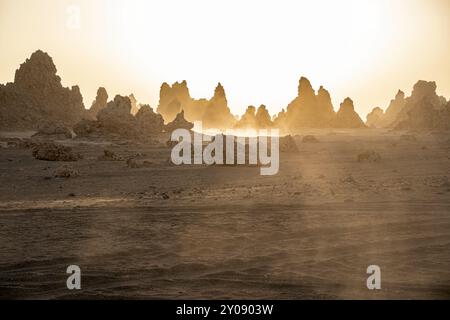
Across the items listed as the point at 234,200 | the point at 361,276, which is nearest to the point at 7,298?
the point at 361,276

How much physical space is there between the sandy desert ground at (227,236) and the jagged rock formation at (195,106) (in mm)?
113508

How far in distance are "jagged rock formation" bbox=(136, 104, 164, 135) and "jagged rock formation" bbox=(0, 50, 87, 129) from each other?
65.6ft

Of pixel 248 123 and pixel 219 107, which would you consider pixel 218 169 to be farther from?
pixel 219 107

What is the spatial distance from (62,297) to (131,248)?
2620 millimetres

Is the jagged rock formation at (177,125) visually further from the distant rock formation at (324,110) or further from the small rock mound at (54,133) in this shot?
the distant rock formation at (324,110)

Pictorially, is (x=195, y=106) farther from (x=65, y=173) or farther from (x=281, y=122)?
(x=65, y=173)

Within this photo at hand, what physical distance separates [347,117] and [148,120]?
67456 millimetres

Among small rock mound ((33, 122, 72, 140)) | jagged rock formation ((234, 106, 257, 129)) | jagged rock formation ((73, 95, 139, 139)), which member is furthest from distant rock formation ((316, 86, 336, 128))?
small rock mound ((33, 122, 72, 140))

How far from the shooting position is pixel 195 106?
534ft

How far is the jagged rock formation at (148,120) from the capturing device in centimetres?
5041

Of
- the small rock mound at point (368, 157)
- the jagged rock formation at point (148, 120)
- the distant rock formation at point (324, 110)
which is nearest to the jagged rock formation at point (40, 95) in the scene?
the jagged rock formation at point (148, 120)

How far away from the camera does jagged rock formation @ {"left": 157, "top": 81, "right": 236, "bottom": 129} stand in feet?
437

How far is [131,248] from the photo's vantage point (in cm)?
942
